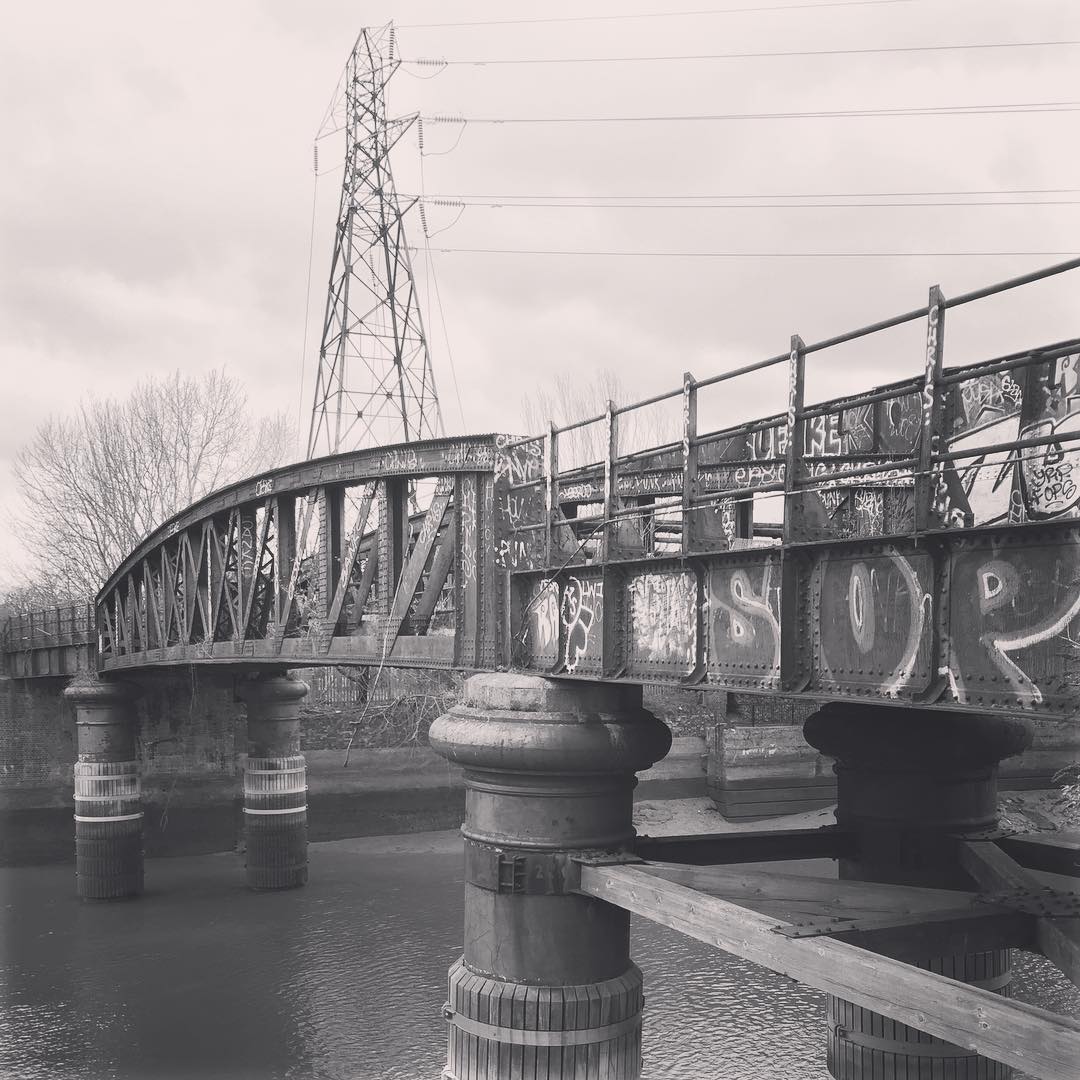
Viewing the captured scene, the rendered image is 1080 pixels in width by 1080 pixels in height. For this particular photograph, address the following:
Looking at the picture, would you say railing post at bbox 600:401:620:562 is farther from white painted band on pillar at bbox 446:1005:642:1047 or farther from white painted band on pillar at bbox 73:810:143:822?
white painted band on pillar at bbox 73:810:143:822

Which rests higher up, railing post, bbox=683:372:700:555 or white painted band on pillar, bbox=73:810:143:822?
railing post, bbox=683:372:700:555

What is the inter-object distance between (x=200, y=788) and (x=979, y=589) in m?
28.4

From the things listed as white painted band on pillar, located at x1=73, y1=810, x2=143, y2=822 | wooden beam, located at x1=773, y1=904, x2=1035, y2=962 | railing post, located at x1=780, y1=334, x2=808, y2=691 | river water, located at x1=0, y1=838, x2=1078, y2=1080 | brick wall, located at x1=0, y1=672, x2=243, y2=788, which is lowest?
river water, located at x1=0, y1=838, x2=1078, y2=1080

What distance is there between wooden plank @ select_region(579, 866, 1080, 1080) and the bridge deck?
5.15 feet

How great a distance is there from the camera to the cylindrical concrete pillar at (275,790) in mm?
26297

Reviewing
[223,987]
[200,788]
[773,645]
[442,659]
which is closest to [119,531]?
[200,788]

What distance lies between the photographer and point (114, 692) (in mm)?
26875

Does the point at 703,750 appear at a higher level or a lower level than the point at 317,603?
lower

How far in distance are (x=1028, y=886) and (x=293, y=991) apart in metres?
13.3

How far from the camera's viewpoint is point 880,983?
6965 mm

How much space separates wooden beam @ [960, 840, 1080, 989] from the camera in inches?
331

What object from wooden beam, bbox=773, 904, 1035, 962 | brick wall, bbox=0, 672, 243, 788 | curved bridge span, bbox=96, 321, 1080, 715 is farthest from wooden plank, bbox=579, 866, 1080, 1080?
brick wall, bbox=0, 672, 243, 788

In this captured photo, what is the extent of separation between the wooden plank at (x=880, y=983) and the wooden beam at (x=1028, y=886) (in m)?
1.77

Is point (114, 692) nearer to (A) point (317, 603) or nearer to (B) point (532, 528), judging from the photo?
(A) point (317, 603)
